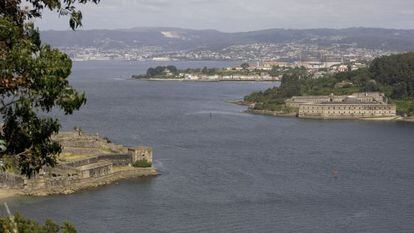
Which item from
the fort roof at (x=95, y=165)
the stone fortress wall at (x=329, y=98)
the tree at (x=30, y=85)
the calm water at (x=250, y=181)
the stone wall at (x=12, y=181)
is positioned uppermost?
the tree at (x=30, y=85)

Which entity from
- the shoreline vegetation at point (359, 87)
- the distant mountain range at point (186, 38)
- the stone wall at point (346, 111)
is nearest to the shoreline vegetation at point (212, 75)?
the shoreline vegetation at point (359, 87)

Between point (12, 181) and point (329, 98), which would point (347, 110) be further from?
point (12, 181)

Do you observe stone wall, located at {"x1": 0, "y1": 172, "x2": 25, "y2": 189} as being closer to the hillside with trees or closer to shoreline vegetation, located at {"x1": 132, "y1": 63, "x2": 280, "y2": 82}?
the hillside with trees

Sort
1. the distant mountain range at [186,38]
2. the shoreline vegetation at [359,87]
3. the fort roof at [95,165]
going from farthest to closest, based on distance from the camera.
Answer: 1. the distant mountain range at [186,38]
2. the shoreline vegetation at [359,87]
3. the fort roof at [95,165]

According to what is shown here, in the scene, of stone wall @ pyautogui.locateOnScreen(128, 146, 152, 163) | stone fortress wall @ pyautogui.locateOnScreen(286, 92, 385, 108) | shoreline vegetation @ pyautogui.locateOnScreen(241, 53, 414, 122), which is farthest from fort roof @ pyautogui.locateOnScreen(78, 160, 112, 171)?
stone fortress wall @ pyautogui.locateOnScreen(286, 92, 385, 108)

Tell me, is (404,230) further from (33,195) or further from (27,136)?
(27,136)

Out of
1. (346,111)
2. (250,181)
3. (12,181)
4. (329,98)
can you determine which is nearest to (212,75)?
(329,98)

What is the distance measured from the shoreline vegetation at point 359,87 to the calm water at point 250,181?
4109mm

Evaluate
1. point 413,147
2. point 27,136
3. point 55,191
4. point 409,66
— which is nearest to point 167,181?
point 55,191

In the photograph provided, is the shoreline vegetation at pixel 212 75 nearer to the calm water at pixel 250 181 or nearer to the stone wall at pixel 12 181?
the calm water at pixel 250 181

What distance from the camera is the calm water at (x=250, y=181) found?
13648mm

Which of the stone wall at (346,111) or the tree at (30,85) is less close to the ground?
the tree at (30,85)

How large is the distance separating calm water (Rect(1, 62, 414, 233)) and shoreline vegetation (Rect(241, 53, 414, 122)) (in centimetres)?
411

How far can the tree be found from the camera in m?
3.16
